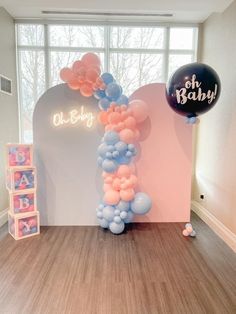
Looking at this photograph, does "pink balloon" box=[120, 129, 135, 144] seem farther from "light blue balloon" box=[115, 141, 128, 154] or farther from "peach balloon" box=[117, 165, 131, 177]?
"peach balloon" box=[117, 165, 131, 177]


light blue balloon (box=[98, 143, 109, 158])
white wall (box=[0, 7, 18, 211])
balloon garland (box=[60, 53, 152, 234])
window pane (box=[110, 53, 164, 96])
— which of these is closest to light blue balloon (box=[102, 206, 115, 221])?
balloon garland (box=[60, 53, 152, 234])

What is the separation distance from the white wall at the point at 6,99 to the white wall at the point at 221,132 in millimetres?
3255

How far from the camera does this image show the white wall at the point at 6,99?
12.0 ft

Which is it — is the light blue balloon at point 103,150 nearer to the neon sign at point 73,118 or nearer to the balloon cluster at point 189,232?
the neon sign at point 73,118

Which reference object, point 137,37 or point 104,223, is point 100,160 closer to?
point 104,223

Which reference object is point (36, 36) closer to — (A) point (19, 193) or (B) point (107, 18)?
(B) point (107, 18)

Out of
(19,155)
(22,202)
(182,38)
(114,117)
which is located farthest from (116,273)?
(182,38)

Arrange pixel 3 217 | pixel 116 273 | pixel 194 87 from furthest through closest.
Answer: pixel 3 217 → pixel 194 87 → pixel 116 273

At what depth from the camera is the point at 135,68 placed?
4.36 metres

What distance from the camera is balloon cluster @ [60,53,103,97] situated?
10.0 ft

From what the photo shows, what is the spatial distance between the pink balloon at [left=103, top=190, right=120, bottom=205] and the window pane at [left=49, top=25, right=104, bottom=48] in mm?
2733

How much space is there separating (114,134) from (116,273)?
1602 mm

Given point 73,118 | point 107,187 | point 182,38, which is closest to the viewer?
point 107,187

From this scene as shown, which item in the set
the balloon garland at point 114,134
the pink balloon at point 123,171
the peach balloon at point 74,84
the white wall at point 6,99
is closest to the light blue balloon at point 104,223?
the balloon garland at point 114,134
